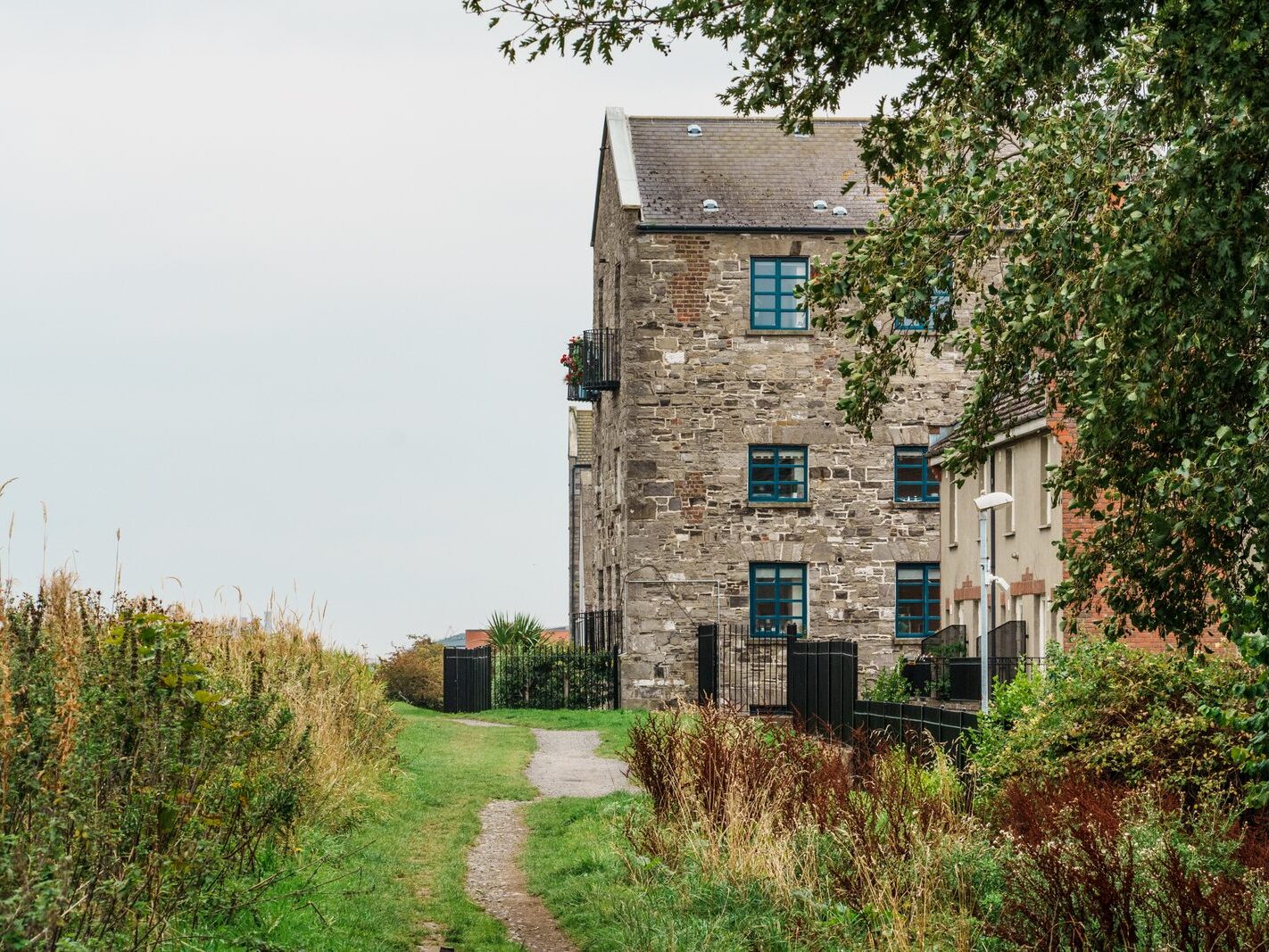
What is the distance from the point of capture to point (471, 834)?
13.9 meters

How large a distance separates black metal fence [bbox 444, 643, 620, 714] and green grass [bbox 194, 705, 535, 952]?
1350 centimetres

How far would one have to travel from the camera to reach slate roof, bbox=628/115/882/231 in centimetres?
3134

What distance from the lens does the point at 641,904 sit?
9406mm

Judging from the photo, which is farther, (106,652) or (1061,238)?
(1061,238)

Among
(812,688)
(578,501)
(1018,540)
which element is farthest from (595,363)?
(578,501)

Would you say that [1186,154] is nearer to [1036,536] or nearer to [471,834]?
[471,834]

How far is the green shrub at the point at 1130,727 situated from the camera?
10656mm

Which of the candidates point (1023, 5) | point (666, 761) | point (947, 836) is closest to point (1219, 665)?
point (947, 836)

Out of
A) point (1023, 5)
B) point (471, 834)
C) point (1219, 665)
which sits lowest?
point (471, 834)

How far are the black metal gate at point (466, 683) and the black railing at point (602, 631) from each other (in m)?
2.56

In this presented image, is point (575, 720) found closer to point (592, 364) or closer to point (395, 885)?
point (592, 364)

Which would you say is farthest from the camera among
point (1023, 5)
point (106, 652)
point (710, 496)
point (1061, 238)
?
point (710, 496)

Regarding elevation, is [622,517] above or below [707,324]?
below

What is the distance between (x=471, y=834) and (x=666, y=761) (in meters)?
2.43
